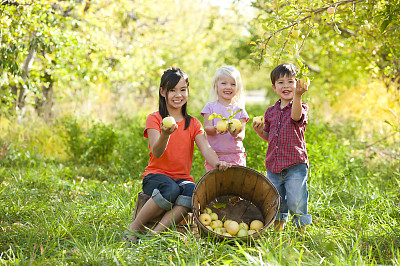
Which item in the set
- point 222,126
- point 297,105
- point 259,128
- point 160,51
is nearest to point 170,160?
point 222,126

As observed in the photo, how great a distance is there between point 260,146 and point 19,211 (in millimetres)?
2594

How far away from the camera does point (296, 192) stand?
2797 millimetres

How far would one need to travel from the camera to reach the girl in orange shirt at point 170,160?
2.66 m

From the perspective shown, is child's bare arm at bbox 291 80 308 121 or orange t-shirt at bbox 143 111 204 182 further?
orange t-shirt at bbox 143 111 204 182

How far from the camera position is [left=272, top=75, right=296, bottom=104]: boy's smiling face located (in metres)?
2.83

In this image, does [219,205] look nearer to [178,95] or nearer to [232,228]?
[232,228]

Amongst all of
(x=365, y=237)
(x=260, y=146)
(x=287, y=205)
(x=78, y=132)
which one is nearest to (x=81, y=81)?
(x=78, y=132)

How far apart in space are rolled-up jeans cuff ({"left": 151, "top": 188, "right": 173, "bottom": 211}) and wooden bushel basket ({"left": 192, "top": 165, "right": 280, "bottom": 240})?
0.69 ft

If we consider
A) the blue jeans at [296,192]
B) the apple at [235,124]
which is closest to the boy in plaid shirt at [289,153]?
the blue jeans at [296,192]

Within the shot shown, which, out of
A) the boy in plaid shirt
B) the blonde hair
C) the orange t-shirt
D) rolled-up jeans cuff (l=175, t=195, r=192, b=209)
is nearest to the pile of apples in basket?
rolled-up jeans cuff (l=175, t=195, r=192, b=209)

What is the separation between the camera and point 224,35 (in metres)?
15.8

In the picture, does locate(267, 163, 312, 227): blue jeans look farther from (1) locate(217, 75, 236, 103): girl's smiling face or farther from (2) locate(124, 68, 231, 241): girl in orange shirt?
(1) locate(217, 75, 236, 103): girl's smiling face

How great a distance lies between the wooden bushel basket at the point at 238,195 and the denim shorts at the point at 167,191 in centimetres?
10

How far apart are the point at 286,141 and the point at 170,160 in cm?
89
